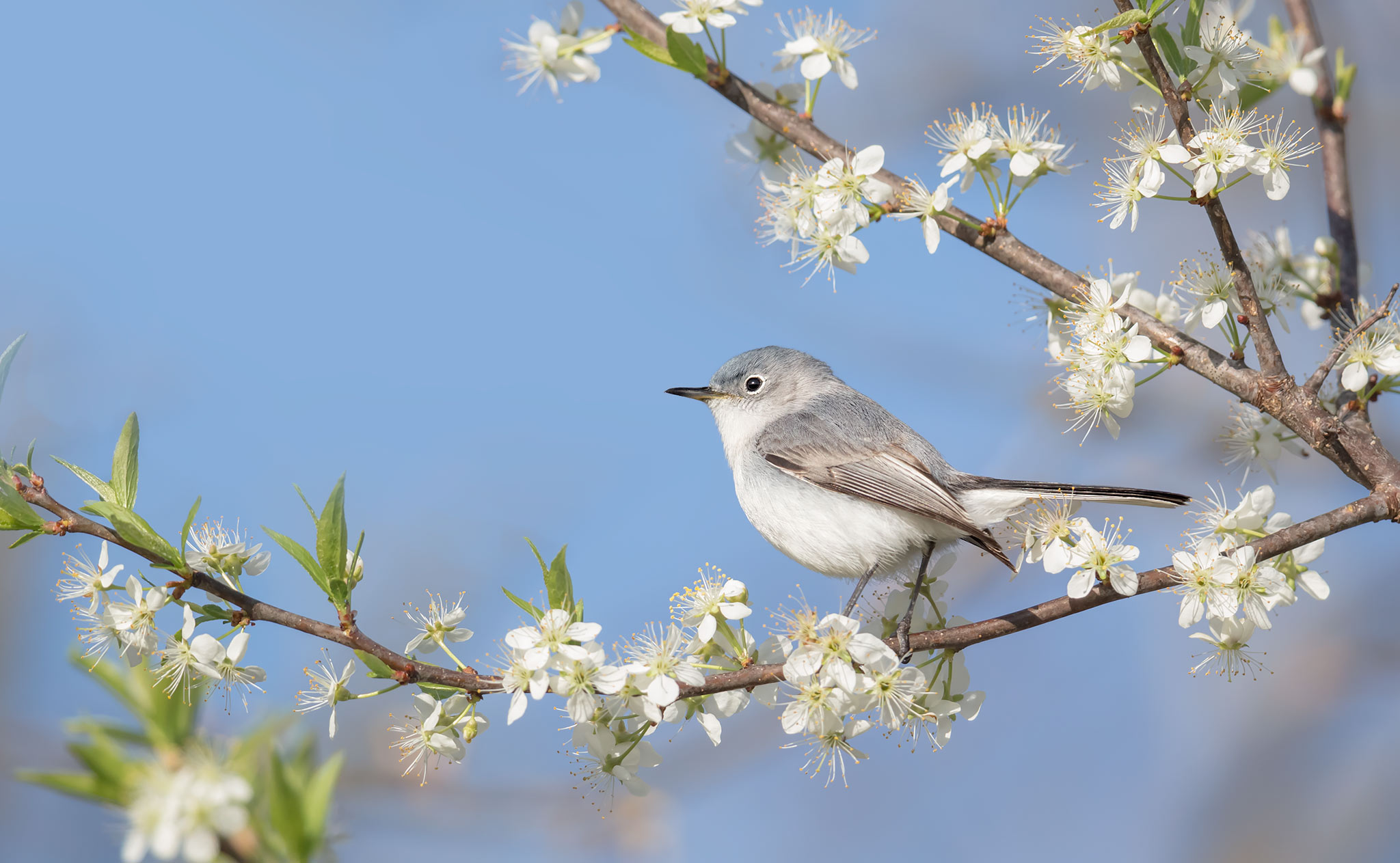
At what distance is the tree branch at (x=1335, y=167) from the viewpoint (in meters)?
3.02

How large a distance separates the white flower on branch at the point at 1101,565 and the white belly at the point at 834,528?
827mm

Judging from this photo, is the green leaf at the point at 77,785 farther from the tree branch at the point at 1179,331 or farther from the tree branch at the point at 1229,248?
the tree branch at the point at 1229,248

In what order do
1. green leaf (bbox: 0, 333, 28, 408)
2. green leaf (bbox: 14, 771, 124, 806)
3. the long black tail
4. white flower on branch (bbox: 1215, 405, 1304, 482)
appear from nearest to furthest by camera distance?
green leaf (bbox: 14, 771, 124, 806), green leaf (bbox: 0, 333, 28, 408), the long black tail, white flower on branch (bbox: 1215, 405, 1304, 482)

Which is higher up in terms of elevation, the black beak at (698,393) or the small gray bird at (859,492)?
the black beak at (698,393)

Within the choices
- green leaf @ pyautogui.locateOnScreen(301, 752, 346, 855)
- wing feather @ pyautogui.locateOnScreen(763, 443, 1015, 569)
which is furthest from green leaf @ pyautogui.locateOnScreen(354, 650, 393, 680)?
wing feather @ pyautogui.locateOnScreen(763, 443, 1015, 569)

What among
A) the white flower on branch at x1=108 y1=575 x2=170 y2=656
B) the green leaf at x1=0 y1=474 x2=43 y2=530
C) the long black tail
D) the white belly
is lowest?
the white flower on branch at x1=108 y1=575 x2=170 y2=656

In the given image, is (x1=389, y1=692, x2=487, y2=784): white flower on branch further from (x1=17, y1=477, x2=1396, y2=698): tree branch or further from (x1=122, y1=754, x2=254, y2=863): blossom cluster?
(x1=122, y1=754, x2=254, y2=863): blossom cluster

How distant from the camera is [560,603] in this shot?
236 cm

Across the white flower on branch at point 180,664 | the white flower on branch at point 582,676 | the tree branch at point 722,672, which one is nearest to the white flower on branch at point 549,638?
the white flower on branch at point 582,676

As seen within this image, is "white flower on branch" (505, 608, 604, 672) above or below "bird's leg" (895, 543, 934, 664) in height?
below

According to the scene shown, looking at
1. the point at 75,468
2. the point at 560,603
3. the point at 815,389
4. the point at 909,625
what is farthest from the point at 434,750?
the point at 815,389

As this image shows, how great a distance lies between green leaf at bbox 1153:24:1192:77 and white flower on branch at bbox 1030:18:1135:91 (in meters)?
0.09

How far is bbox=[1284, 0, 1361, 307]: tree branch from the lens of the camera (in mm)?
3016

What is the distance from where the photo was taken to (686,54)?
2627 mm
